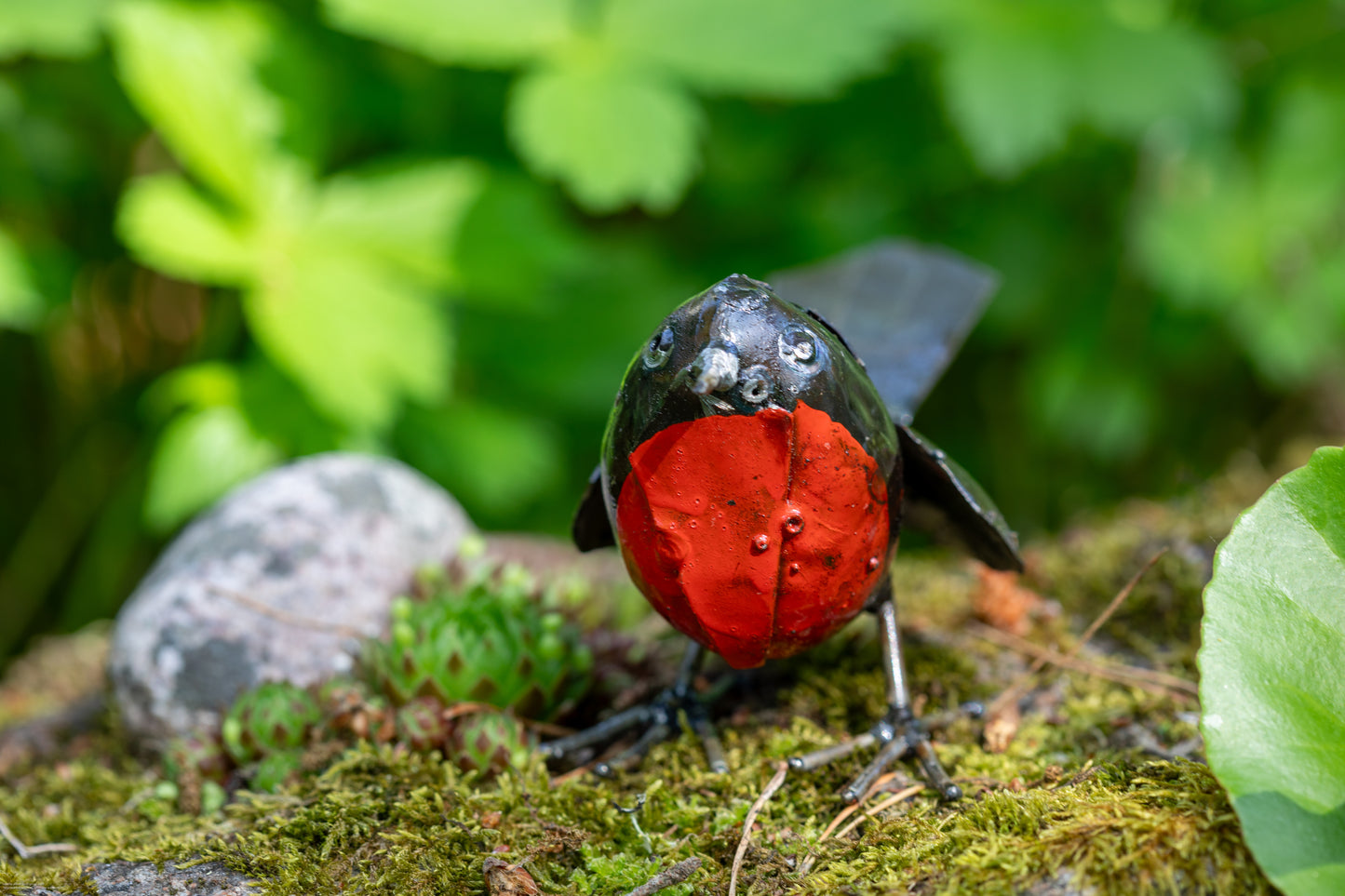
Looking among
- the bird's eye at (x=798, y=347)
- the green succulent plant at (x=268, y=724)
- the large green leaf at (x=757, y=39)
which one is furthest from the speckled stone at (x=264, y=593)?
the large green leaf at (x=757, y=39)

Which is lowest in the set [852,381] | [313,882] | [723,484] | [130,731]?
[130,731]

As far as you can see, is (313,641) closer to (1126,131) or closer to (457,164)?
(457,164)

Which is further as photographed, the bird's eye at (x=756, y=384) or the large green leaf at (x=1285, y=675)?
the bird's eye at (x=756, y=384)

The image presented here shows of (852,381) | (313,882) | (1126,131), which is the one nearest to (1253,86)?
(1126,131)

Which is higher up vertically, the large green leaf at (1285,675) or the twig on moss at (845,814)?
the large green leaf at (1285,675)

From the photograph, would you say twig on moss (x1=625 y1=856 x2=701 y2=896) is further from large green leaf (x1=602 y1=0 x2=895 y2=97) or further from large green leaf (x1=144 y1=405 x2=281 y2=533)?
large green leaf (x1=602 y1=0 x2=895 y2=97)

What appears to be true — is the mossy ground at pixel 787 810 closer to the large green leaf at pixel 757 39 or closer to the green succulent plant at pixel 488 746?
the green succulent plant at pixel 488 746

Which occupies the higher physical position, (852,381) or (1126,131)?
(1126,131)
